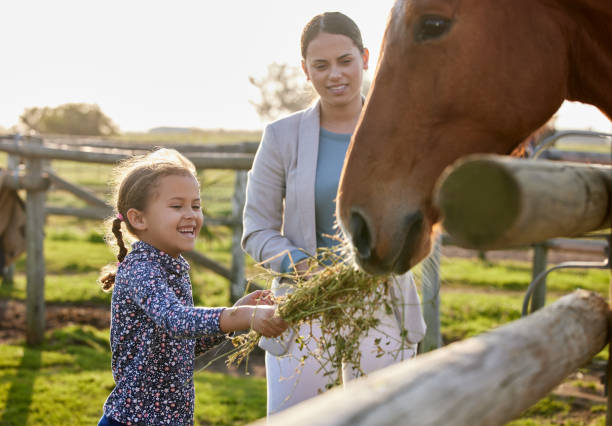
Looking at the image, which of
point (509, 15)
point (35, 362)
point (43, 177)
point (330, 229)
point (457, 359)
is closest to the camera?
point (457, 359)

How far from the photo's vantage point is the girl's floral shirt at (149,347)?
2.18 meters

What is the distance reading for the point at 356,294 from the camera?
2.09 m

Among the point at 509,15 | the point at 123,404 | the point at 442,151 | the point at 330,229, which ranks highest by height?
the point at 509,15

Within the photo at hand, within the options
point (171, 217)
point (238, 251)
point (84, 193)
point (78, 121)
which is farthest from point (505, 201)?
point (78, 121)

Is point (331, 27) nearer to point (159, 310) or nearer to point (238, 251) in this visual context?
point (159, 310)

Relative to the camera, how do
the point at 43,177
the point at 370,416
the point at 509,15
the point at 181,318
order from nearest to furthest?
the point at 370,416 → the point at 509,15 → the point at 181,318 → the point at 43,177

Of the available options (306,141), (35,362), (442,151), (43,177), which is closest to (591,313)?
(442,151)

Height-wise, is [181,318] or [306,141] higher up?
[306,141]

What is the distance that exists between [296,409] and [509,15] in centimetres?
152

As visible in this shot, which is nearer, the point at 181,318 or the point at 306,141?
Result: the point at 181,318

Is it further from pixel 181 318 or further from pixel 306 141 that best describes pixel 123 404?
pixel 306 141

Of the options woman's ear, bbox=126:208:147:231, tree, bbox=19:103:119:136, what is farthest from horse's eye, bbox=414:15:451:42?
tree, bbox=19:103:119:136

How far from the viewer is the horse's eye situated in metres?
1.84

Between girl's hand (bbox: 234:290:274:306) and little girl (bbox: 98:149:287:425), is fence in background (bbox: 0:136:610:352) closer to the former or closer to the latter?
little girl (bbox: 98:149:287:425)
